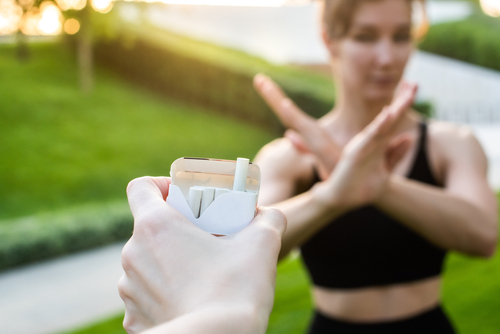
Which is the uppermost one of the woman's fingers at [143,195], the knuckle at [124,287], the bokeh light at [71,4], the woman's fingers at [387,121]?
the bokeh light at [71,4]

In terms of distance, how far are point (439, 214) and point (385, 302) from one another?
492mm

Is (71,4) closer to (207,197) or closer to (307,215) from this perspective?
(307,215)

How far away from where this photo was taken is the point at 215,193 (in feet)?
2.59

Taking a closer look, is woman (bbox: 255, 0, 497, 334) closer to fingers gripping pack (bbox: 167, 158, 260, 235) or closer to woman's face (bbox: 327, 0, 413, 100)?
woman's face (bbox: 327, 0, 413, 100)

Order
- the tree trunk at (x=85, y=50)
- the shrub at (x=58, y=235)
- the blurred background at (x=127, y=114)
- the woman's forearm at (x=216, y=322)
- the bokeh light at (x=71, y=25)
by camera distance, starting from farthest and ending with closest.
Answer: the bokeh light at (x=71, y=25)
the tree trunk at (x=85, y=50)
the shrub at (x=58, y=235)
the blurred background at (x=127, y=114)
the woman's forearm at (x=216, y=322)

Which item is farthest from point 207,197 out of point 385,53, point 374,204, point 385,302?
point 385,302

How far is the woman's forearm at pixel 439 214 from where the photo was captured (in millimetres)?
1678

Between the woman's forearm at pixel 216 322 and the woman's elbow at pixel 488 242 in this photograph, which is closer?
the woman's forearm at pixel 216 322

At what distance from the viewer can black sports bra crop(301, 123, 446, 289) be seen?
195cm

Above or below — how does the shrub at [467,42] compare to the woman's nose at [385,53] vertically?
below

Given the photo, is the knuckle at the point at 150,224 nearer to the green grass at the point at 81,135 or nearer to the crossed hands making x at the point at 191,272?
the crossed hands making x at the point at 191,272

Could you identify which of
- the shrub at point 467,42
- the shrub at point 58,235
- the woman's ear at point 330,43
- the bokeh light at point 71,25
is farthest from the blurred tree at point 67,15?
the shrub at point 467,42

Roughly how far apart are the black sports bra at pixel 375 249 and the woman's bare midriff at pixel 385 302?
0.03 meters

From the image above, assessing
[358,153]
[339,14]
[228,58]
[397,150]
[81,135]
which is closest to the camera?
[358,153]
